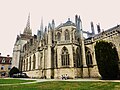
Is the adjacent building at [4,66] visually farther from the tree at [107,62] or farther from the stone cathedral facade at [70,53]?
the tree at [107,62]

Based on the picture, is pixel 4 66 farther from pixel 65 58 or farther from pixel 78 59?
pixel 78 59

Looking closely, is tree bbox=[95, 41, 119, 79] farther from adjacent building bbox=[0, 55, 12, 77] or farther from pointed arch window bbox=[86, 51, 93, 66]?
adjacent building bbox=[0, 55, 12, 77]

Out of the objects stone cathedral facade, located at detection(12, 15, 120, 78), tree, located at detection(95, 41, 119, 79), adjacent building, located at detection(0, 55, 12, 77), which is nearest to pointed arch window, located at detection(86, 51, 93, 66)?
stone cathedral facade, located at detection(12, 15, 120, 78)

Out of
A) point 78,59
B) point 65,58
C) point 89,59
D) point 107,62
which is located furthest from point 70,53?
point 107,62

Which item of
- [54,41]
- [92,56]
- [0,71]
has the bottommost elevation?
[0,71]

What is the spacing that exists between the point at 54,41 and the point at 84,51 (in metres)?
8.58

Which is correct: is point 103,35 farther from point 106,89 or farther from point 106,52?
point 106,89

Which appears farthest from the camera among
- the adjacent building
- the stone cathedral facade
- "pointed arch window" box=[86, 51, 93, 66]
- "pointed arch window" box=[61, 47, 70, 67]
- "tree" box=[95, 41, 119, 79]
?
the adjacent building

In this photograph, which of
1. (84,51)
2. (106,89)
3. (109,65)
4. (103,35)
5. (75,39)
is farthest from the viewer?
(75,39)

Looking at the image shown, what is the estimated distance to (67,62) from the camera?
3002 cm

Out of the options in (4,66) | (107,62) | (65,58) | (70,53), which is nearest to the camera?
(107,62)

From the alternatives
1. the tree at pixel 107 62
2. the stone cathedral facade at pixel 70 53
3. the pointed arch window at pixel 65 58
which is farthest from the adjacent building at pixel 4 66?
the tree at pixel 107 62

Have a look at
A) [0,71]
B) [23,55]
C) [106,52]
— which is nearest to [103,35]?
[106,52]

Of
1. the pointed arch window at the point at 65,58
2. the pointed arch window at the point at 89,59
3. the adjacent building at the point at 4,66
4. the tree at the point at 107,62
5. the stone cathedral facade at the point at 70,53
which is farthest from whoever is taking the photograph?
the adjacent building at the point at 4,66
